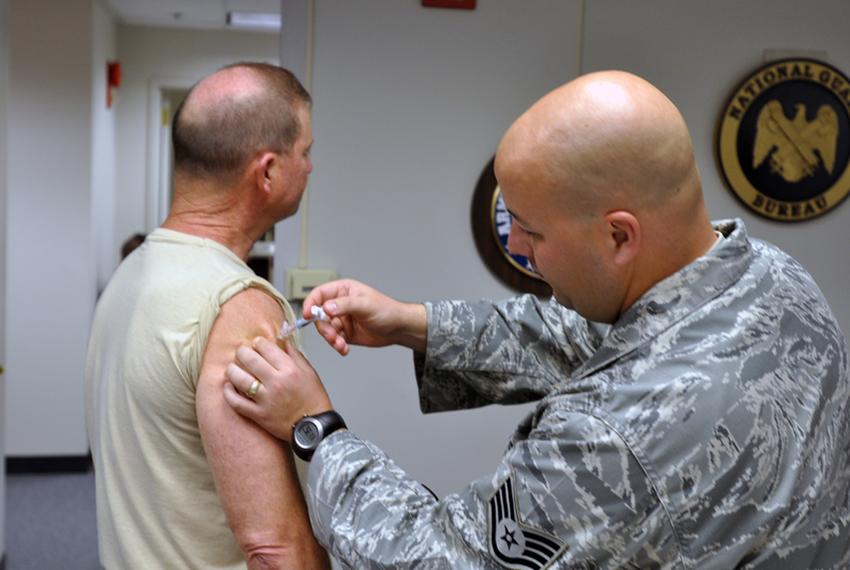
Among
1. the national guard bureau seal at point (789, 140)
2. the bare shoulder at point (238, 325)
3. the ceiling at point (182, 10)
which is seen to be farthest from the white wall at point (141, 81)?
the bare shoulder at point (238, 325)

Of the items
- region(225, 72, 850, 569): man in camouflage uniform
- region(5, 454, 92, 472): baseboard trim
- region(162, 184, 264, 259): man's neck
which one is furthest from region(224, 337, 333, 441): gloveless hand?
region(5, 454, 92, 472): baseboard trim

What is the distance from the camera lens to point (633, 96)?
1161 mm

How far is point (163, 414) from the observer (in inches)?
55.1

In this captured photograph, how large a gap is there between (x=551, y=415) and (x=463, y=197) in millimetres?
1797

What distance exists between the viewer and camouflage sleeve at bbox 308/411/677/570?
42.5 inches

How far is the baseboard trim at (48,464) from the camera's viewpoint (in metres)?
5.19

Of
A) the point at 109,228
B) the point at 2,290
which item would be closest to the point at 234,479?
the point at 2,290

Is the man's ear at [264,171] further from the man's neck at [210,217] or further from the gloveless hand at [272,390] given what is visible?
the gloveless hand at [272,390]

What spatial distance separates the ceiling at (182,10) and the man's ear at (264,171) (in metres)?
4.43

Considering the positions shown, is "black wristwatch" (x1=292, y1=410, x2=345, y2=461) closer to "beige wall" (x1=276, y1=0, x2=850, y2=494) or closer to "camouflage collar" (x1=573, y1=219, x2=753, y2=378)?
"camouflage collar" (x1=573, y1=219, x2=753, y2=378)

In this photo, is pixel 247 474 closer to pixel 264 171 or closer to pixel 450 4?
pixel 264 171

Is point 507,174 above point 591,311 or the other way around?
above

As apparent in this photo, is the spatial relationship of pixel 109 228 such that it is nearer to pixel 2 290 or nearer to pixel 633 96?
pixel 2 290

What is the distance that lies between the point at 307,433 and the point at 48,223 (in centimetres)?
433
